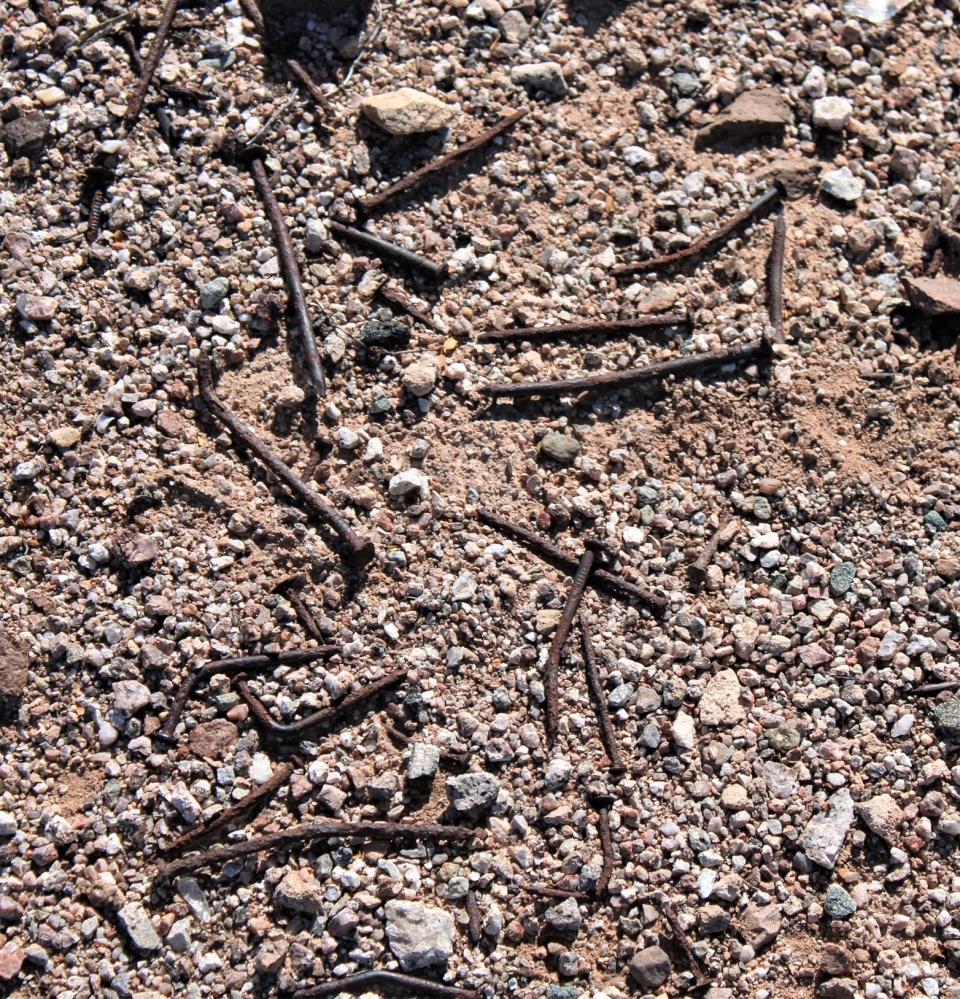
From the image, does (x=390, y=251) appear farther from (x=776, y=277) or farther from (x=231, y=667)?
(x=231, y=667)

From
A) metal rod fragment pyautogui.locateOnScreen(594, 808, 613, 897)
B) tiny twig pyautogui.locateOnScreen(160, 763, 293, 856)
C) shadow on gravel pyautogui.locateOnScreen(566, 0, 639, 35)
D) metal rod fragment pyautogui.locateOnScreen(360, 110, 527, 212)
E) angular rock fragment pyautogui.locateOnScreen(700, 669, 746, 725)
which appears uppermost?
shadow on gravel pyautogui.locateOnScreen(566, 0, 639, 35)

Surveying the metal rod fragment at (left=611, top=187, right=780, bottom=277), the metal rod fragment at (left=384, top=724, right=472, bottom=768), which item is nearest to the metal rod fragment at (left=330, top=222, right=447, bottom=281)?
the metal rod fragment at (left=611, top=187, right=780, bottom=277)

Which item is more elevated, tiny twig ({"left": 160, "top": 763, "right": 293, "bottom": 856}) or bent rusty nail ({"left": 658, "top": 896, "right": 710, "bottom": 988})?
tiny twig ({"left": 160, "top": 763, "right": 293, "bottom": 856})

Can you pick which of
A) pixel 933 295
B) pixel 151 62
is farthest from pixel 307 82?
pixel 933 295

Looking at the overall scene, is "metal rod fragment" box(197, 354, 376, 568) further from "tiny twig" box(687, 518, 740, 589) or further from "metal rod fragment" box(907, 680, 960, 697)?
"metal rod fragment" box(907, 680, 960, 697)

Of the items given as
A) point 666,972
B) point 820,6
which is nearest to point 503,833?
point 666,972

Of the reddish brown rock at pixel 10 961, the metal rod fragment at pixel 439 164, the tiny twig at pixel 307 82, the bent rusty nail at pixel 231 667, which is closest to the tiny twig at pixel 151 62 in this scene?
the tiny twig at pixel 307 82
